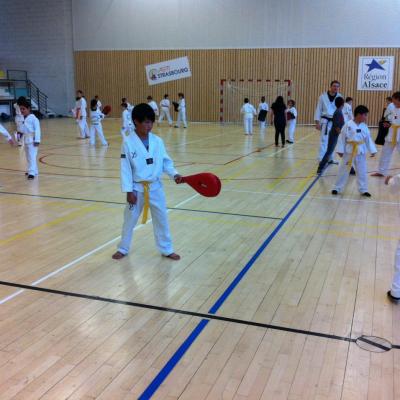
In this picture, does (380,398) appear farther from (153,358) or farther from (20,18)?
(20,18)

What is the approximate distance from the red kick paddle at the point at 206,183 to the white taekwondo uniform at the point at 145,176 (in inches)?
8.9

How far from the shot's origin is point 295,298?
4543 mm

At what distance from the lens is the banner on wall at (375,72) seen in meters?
24.2

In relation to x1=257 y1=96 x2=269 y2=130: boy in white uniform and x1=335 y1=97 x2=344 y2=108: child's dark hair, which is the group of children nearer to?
x1=257 y1=96 x2=269 y2=130: boy in white uniform

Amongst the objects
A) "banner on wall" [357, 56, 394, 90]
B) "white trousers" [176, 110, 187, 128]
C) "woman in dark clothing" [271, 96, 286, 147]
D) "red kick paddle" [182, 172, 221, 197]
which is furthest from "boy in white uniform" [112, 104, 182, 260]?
"banner on wall" [357, 56, 394, 90]

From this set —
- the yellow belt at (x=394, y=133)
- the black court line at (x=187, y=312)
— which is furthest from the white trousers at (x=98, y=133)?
the black court line at (x=187, y=312)

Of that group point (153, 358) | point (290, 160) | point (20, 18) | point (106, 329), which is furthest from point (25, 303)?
point (20, 18)

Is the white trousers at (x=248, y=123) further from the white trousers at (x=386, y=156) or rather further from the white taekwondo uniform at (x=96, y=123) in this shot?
the white trousers at (x=386, y=156)

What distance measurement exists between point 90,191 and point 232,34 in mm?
19704

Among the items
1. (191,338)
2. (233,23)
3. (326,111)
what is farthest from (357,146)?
(233,23)

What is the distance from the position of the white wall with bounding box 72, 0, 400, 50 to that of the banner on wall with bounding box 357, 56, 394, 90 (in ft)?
2.44

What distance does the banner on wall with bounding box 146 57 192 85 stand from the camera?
91.5ft

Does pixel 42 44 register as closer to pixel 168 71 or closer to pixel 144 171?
pixel 168 71

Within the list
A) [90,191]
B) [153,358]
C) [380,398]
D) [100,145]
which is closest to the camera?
[380,398]
